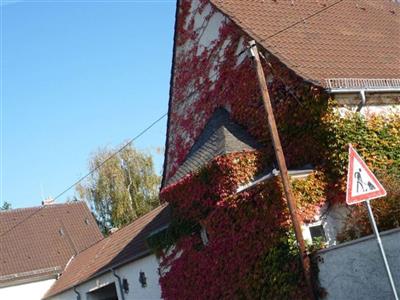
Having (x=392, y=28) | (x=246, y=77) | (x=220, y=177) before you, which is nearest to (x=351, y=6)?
(x=392, y=28)

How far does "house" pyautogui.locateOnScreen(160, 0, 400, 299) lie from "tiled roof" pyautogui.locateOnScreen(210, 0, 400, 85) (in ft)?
0.18

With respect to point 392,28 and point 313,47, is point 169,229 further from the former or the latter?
point 392,28

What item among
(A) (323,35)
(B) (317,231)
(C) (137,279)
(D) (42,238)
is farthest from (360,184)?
(D) (42,238)

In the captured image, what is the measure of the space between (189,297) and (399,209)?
8.13m

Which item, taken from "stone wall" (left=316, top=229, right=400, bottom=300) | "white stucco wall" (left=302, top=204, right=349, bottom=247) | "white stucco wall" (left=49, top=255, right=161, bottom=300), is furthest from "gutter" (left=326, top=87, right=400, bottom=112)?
"white stucco wall" (left=49, top=255, right=161, bottom=300)

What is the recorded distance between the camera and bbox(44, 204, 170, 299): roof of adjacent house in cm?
2142

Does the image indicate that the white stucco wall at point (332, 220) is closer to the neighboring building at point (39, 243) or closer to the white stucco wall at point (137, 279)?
the white stucco wall at point (137, 279)

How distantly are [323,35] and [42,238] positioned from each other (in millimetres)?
25328

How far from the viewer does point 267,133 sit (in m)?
15.2

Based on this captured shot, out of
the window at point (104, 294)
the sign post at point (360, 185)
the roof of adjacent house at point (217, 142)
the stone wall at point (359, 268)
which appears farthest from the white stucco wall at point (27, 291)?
the sign post at point (360, 185)

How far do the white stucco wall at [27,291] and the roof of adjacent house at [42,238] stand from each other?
0.36 metres

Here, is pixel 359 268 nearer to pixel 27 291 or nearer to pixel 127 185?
pixel 27 291

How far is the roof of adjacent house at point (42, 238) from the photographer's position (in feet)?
107

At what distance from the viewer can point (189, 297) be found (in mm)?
17141
